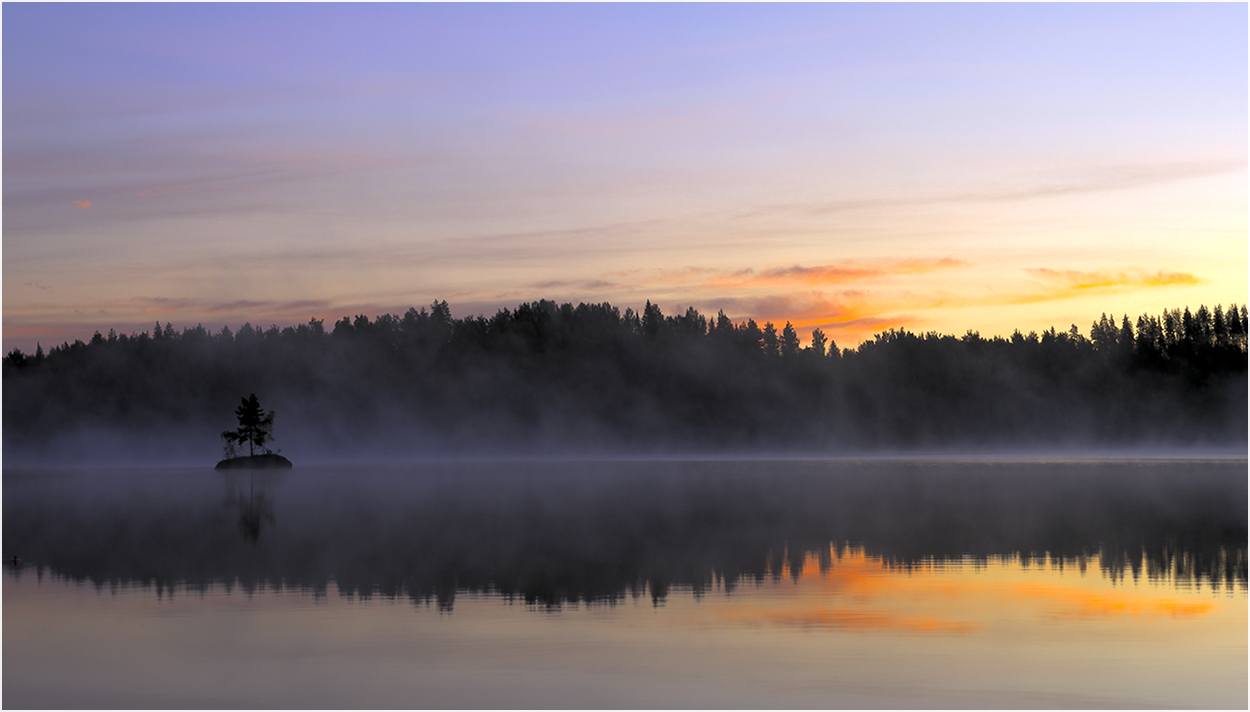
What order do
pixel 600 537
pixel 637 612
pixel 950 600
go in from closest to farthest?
pixel 637 612, pixel 950 600, pixel 600 537

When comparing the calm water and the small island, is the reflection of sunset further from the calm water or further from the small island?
the small island

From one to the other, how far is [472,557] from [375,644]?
1082 centimetres

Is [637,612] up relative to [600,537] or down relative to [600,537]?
up

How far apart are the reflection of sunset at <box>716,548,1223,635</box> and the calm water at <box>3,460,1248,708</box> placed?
0.10m

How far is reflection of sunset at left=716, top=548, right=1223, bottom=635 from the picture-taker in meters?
20.4

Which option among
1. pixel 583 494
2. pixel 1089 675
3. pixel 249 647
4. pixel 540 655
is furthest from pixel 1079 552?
pixel 583 494

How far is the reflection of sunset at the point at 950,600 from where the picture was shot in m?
20.4

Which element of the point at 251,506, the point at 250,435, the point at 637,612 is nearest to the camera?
the point at 637,612

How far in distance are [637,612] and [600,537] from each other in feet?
43.2

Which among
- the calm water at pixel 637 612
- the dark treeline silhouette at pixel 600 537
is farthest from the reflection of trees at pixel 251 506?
the calm water at pixel 637 612

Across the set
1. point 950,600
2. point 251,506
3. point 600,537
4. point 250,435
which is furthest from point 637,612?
point 250,435

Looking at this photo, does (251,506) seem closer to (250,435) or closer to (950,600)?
(950,600)

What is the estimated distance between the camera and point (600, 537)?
34500 millimetres

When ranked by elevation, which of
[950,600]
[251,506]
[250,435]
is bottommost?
[251,506]
